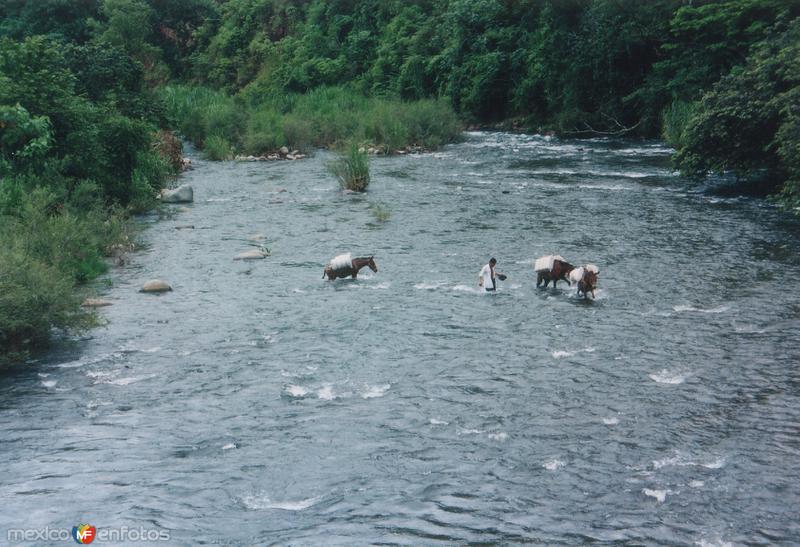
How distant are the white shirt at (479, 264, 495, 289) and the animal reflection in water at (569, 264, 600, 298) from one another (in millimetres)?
1774

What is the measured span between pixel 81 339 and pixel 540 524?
9.87 meters

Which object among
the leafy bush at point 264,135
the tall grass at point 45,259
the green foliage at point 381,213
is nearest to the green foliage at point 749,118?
the green foliage at point 381,213

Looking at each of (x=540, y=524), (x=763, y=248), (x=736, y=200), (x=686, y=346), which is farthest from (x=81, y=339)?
(x=736, y=200)

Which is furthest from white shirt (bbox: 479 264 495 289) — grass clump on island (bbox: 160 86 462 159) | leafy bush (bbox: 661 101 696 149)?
grass clump on island (bbox: 160 86 462 159)

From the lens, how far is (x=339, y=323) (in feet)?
53.4

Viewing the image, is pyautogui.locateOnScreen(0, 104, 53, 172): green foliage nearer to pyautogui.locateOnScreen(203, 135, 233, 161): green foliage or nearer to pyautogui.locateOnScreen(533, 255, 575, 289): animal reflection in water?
pyautogui.locateOnScreen(533, 255, 575, 289): animal reflection in water

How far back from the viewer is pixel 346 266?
19.4m

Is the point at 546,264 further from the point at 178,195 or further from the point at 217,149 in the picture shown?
the point at 217,149

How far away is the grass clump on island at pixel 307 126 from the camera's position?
42969mm

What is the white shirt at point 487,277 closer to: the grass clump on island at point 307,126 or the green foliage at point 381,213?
the green foliage at point 381,213

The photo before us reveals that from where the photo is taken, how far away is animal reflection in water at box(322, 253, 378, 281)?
19.4m

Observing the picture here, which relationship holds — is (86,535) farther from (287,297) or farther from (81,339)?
(287,297)

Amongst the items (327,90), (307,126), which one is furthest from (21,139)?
(327,90)

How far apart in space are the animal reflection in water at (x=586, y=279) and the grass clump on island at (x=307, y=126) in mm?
25000
